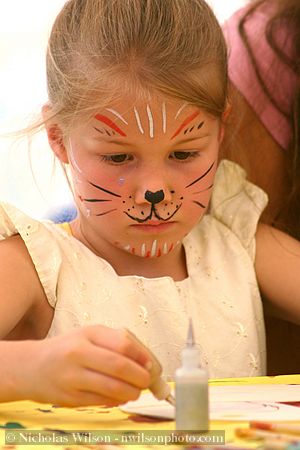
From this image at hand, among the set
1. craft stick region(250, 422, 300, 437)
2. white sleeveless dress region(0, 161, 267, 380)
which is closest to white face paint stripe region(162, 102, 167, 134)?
white sleeveless dress region(0, 161, 267, 380)

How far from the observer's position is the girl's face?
118cm

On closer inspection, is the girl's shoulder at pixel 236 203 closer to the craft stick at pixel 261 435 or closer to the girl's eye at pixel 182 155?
the girl's eye at pixel 182 155

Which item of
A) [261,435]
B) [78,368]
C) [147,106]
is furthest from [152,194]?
[261,435]

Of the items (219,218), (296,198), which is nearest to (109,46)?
→ (219,218)

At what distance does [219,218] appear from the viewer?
1.45 meters

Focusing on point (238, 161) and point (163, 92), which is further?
point (238, 161)

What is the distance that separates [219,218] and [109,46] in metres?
0.37

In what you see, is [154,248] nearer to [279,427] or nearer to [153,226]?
[153,226]

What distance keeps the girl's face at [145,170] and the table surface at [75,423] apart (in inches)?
13.2

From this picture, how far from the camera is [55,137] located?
1.29 metres

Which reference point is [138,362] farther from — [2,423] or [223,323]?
[223,323]

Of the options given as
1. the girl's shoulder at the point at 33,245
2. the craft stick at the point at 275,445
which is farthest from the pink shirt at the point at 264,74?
the craft stick at the point at 275,445

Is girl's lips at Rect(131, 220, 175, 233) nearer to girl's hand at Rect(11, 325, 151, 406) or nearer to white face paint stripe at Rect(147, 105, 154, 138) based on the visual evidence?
white face paint stripe at Rect(147, 105, 154, 138)

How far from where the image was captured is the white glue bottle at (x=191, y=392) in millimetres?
782
